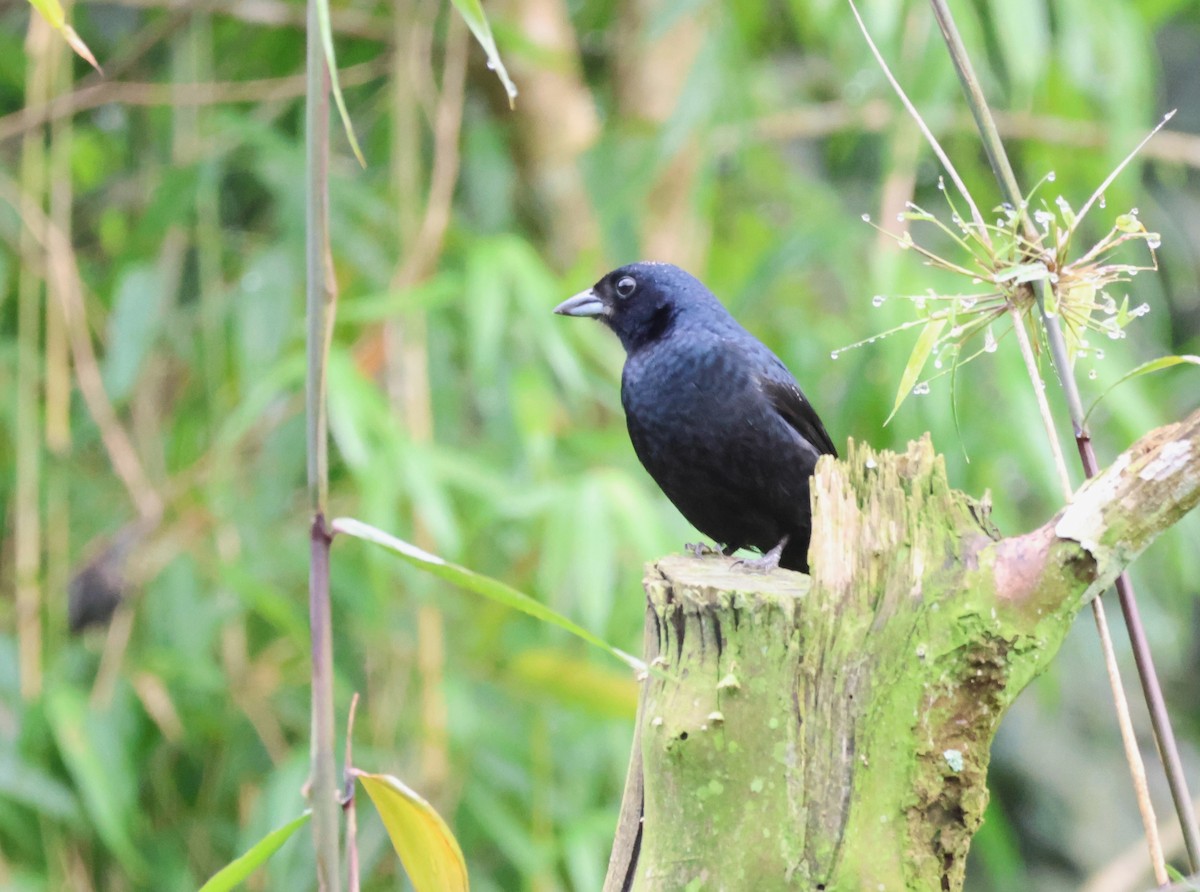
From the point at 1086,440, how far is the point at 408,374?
230 cm

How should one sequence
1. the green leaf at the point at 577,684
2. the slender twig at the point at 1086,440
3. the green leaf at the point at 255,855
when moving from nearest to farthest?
the green leaf at the point at 255,855
the slender twig at the point at 1086,440
the green leaf at the point at 577,684

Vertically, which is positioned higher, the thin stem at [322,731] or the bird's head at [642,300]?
the bird's head at [642,300]

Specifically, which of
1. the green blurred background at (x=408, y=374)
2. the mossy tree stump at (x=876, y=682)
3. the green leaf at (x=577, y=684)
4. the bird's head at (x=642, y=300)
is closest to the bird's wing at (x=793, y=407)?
the bird's head at (x=642, y=300)

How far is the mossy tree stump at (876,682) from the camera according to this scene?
128cm

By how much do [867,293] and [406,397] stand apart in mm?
1253

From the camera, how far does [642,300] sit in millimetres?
2955

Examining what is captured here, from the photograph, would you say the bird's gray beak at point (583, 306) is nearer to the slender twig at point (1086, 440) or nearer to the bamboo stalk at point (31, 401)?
the bamboo stalk at point (31, 401)

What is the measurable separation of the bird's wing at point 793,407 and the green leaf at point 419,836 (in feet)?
5.38

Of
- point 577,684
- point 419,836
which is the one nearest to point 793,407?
point 577,684

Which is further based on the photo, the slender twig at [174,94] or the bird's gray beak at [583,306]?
the slender twig at [174,94]

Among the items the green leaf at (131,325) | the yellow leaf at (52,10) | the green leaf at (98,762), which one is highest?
the yellow leaf at (52,10)

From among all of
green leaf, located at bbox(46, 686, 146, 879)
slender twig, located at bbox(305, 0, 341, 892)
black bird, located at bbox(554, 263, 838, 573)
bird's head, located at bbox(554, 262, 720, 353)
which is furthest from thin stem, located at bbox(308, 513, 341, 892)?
green leaf, located at bbox(46, 686, 146, 879)

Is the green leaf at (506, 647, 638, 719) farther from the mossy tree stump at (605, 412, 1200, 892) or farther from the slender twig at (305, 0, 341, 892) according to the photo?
the slender twig at (305, 0, 341, 892)

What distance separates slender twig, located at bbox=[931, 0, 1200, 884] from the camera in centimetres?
120
